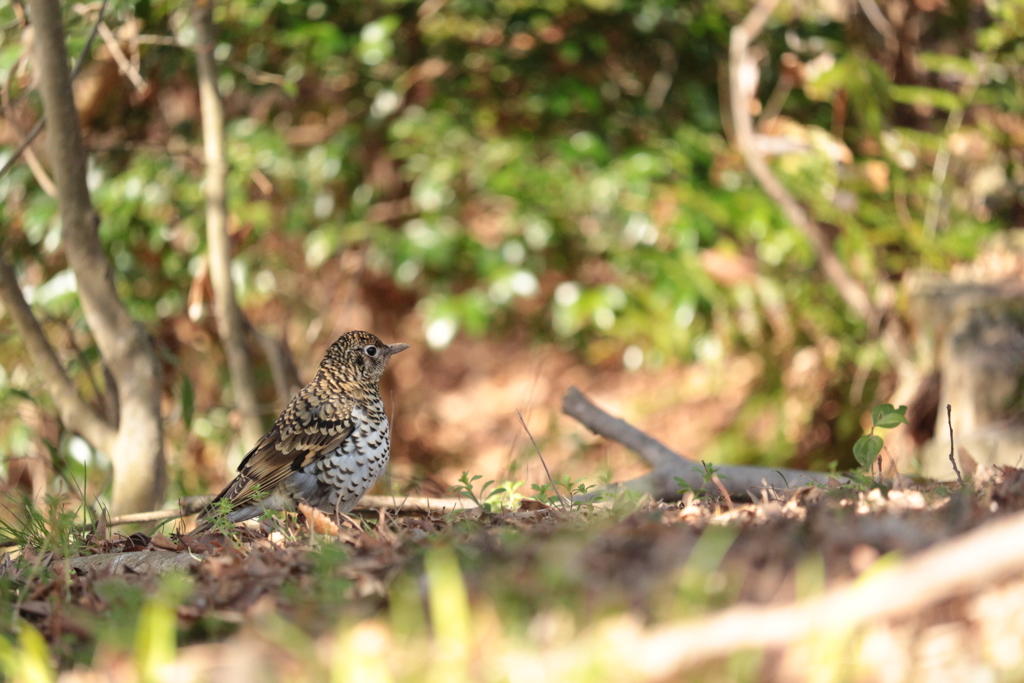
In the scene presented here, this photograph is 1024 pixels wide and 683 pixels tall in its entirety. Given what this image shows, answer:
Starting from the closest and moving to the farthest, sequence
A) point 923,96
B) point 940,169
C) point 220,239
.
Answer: point 220,239, point 923,96, point 940,169

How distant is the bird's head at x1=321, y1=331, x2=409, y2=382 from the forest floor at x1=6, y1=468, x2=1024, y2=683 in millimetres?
2023

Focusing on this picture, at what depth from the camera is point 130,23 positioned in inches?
215

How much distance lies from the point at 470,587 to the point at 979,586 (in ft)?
3.59

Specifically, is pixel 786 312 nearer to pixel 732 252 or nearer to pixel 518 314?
pixel 732 252

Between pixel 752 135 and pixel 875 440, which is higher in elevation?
pixel 875 440

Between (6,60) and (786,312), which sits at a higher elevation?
(6,60)

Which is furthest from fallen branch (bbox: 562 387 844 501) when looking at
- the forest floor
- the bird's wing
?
the forest floor

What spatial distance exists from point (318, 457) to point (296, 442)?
0.13 metres

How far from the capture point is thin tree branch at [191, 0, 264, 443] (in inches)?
213

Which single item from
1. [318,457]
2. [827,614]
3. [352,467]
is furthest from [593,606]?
[318,457]

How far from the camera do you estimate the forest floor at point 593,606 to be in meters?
1.77

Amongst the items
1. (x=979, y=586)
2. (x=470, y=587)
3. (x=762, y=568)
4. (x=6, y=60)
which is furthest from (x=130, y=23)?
(x=979, y=586)

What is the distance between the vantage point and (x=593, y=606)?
6.55 ft

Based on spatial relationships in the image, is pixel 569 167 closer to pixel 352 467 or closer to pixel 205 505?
pixel 352 467
